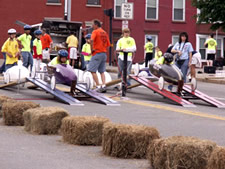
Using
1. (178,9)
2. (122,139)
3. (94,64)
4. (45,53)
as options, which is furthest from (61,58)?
(178,9)

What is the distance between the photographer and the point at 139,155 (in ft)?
29.3

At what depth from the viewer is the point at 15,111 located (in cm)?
1223

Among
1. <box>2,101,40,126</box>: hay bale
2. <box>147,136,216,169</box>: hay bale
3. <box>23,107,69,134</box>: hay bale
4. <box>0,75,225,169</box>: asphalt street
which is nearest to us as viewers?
<box>147,136,216,169</box>: hay bale

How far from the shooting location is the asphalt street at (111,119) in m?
8.66

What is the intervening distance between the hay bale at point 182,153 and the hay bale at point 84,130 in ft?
6.92

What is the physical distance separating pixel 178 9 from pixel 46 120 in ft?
146

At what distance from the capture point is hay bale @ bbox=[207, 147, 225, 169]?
270 inches

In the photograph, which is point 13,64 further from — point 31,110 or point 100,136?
point 100,136

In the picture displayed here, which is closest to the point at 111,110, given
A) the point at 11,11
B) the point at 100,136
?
the point at 100,136

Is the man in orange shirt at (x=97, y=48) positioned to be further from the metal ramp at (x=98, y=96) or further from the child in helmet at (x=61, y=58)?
the child in helmet at (x=61, y=58)

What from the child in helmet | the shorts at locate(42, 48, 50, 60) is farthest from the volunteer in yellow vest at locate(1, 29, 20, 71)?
the shorts at locate(42, 48, 50, 60)

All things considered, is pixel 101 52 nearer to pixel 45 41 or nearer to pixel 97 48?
pixel 97 48

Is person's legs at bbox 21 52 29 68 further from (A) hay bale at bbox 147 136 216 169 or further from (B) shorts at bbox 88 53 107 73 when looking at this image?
(A) hay bale at bbox 147 136 216 169

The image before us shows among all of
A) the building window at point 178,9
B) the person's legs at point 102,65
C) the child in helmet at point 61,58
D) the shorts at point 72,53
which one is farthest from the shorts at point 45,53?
the building window at point 178,9
